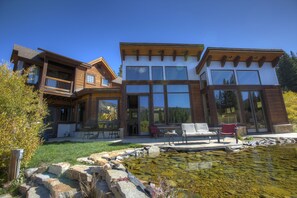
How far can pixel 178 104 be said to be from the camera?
10664 millimetres

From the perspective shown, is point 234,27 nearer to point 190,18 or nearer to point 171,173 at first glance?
point 190,18

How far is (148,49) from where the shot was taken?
10750mm

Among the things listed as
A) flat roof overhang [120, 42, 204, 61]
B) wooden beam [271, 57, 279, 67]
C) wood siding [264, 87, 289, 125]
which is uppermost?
flat roof overhang [120, 42, 204, 61]

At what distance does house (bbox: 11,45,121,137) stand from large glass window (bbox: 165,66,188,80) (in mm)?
4248

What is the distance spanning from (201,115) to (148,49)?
6.55 metres

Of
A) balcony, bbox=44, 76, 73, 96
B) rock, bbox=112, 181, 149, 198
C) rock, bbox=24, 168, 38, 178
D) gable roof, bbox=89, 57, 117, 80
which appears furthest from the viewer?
gable roof, bbox=89, 57, 117, 80

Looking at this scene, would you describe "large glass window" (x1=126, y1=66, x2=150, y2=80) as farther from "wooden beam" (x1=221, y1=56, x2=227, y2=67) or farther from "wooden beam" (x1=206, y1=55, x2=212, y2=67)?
"wooden beam" (x1=221, y1=56, x2=227, y2=67)

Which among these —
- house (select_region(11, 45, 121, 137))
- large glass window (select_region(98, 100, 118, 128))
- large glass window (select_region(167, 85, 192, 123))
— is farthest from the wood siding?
large glass window (select_region(98, 100, 118, 128))

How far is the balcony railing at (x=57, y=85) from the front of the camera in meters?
10.9

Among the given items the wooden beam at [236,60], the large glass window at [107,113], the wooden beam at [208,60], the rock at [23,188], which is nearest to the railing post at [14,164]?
the rock at [23,188]

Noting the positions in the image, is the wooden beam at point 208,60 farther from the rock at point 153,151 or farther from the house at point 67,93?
the rock at point 153,151

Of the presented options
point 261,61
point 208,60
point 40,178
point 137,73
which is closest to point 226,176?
point 40,178

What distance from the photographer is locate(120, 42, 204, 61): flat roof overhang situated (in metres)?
10.5

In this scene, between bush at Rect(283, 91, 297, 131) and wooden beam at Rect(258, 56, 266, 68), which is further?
bush at Rect(283, 91, 297, 131)
